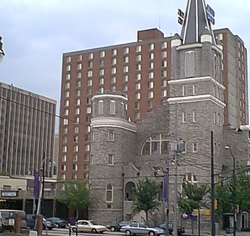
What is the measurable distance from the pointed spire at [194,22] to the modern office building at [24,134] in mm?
73648

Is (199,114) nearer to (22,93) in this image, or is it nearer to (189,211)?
(189,211)

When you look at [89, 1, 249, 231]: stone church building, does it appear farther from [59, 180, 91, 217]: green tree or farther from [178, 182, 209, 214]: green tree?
[178, 182, 209, 214]: green tree

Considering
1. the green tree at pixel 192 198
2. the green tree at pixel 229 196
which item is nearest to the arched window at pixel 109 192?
the green tree at pixel 192 198

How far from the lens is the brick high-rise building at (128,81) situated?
130000 mm

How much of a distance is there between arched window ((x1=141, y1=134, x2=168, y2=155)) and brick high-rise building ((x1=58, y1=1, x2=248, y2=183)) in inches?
1721

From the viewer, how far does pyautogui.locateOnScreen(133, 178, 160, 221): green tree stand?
70875mm

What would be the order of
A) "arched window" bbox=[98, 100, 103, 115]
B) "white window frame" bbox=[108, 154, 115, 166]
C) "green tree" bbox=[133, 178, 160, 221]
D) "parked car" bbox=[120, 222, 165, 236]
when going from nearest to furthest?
1. "parked car" bbox=[120, 222, 165, 236]
2. "green tree" bbox=[133, 178, 160, 221]
3. "white window frame" bbox=[108, 154, 115, 166]
4. "arched window" bbox=[98, 100, 103, 115]

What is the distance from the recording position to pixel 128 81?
441 feet

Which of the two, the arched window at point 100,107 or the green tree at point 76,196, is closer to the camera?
the green tree at point 76,196

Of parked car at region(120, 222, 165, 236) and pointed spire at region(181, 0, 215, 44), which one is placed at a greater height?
pointed spire at region(181, 0, 215, 44)

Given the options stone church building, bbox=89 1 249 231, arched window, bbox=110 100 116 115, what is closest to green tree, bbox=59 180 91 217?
stone church building, bbox=89 1 249 231

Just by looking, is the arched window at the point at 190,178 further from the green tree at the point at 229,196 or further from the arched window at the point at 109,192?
the arched window at the point at 109,192

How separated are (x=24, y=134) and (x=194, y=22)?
279 ft

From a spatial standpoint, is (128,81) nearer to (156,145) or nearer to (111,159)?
(156,145)
